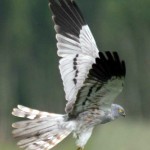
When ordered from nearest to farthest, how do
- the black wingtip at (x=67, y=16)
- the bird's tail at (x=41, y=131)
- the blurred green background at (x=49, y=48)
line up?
the bird's tail at (x=41, y=131)
the black wingtip at (x=67, y=16)
the blurred green background at (x=49, y=48)

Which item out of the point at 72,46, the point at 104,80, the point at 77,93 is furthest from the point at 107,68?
the point at 72,46

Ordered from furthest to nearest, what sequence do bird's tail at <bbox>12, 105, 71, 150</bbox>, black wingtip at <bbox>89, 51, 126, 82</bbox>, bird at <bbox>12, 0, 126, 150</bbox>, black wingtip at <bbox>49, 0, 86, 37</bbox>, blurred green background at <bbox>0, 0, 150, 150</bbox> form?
blurred green background at <bbox>0, 0, 150, 150</bbox>
black wingtip at <bbox>49, 0, 86, 37</bbox>
bird's tail at <bbox>12, 105, 71, 150</bbox>
bird at <bbox>12, 0, 126, 150</bbox>
black wingtip at <bbox>89, 51, 126, 82</bbox>

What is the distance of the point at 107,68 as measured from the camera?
11.8 meters

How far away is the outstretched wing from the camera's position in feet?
42.4

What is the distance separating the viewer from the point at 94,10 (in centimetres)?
4503

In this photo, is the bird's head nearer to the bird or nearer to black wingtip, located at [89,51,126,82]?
the bird

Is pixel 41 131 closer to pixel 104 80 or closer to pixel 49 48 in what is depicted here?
pixel 104 80

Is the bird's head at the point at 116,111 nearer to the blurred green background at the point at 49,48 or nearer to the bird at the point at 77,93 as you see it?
the bird at the point at 77,93

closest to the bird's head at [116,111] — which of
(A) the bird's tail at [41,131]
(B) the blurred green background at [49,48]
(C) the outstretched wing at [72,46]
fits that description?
(C) the outstretched wing at [72,46]

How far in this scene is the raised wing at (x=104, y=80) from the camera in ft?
38.5

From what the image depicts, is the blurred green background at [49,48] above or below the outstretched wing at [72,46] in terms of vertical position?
below

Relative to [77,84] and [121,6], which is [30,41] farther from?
[77,84]

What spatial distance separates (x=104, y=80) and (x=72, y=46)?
175 cm

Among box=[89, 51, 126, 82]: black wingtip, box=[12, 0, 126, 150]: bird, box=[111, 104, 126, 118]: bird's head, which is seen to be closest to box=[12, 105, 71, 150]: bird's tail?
box=[12, 0, 126, 150]: bird
